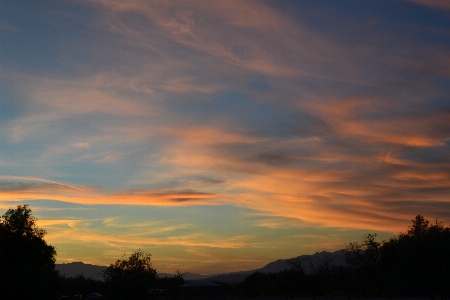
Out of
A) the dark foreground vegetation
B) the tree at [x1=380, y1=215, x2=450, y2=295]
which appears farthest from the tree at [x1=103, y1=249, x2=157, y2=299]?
the tree at [x1=380, y1=215, x2=450, y2=295]

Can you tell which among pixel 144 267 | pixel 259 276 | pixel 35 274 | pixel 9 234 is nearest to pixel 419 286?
pixel 144 267

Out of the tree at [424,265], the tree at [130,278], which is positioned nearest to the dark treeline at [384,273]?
the tree at [424,265]

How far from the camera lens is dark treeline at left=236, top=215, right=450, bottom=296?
59625 mm

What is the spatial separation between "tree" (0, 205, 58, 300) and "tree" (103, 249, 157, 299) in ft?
23.0

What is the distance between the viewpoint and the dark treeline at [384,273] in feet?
196

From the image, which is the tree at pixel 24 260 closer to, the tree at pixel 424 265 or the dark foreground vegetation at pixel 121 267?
the dark foreground vegetation at pixel 121 267

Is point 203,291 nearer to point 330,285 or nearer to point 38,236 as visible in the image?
point 330,285

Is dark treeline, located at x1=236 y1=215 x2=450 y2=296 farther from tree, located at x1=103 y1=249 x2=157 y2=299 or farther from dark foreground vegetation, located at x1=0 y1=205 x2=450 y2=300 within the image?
tree, located at x1=103 y1=249 x2=157 y2=299

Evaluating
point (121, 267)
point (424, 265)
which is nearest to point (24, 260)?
point (121, 267)

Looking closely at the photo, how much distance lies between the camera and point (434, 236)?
202 feet

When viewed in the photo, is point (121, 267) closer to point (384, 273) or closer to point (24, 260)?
point (24, 260)

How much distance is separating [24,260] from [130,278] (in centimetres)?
1206

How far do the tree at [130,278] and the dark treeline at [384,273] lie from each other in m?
28.9

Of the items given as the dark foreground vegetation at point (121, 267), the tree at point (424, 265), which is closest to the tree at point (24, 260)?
the dark foreground vegetation at point (121, 267)
